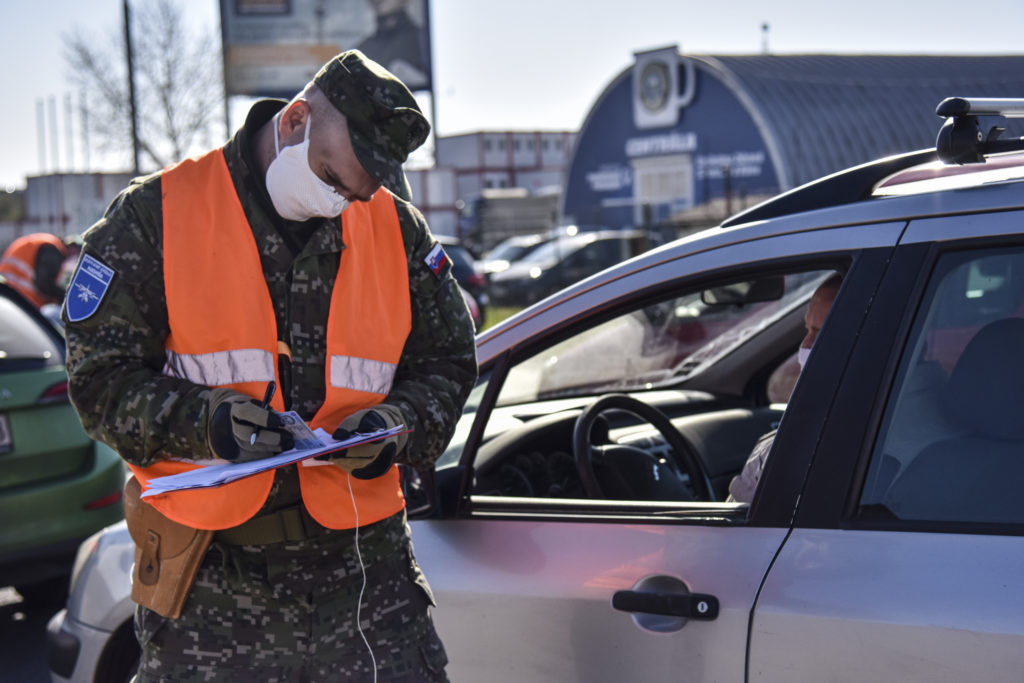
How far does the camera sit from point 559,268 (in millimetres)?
19969

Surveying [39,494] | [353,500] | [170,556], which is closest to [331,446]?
[353,500]

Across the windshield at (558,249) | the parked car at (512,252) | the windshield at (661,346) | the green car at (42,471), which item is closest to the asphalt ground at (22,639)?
the green car at (42,471)

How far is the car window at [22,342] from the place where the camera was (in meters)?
4.60

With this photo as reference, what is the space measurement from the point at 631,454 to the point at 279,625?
1.08 meters

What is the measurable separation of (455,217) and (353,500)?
142 ft

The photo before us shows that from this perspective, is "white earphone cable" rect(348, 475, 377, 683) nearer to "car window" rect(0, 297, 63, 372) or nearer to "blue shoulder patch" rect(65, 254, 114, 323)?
"blue shoulder patch" rect(65, 254, 114, 323)

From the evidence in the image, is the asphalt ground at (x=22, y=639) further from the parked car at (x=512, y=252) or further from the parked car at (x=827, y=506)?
the parked car at (x=512, y=252)

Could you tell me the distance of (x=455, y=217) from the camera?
45.0 m

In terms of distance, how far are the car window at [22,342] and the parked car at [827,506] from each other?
2747 millimetres

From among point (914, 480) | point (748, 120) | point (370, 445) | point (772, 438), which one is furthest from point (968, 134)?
point (748, 120)

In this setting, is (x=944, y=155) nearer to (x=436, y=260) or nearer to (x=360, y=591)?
(x=436, y=260)

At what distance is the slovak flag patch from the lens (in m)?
2.26

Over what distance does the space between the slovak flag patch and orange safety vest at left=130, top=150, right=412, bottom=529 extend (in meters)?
0.11

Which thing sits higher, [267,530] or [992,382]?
[992,382]
